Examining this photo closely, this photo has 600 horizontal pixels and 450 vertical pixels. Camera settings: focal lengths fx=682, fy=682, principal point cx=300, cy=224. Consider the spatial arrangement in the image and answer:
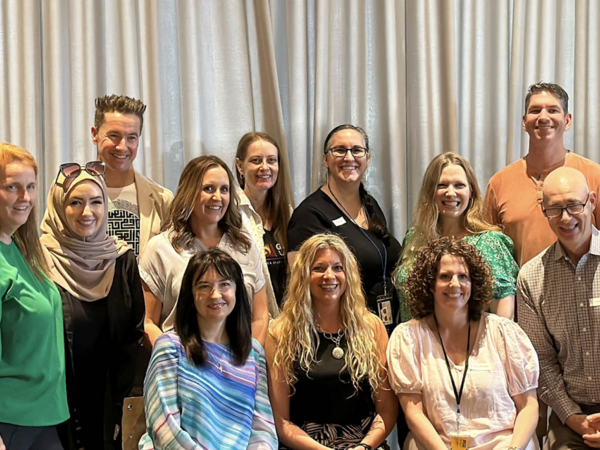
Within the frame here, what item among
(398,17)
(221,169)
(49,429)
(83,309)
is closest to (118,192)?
(221,169)

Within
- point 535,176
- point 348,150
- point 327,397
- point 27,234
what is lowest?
point 327,397

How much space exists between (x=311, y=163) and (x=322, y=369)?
5.31 ft

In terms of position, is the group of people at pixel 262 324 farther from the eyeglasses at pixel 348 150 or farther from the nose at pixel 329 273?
the eyeglasses at pixel 348 150

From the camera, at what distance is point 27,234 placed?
247 centimetres

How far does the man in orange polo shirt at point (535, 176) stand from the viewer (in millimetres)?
3516

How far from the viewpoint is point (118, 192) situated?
3463 mm

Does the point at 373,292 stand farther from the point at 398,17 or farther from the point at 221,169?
the point at 398,17

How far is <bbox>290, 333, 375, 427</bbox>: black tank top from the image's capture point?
2936 mm

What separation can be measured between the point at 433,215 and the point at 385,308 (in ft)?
1.78

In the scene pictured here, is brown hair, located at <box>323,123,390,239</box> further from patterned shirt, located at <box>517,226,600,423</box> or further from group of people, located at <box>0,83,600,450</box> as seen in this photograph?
patterned shirt, located at <box>517,226,600,423</box>

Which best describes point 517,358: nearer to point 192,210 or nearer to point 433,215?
point 433,215

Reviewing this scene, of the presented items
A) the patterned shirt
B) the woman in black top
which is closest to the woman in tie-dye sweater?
the woman in black top

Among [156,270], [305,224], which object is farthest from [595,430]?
[156,270]

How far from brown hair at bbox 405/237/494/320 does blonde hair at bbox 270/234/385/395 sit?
9.5 inches
